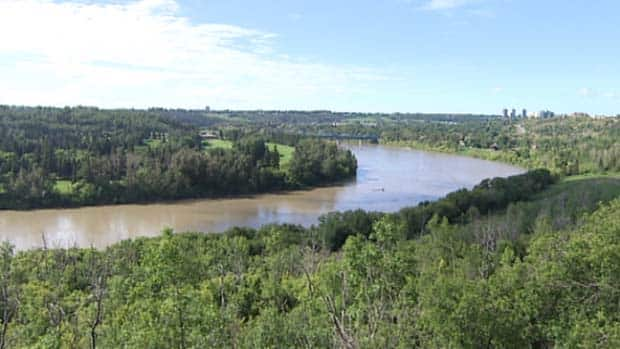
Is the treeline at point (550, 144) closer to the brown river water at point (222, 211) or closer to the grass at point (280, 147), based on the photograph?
the brown river water at point (222, 211)

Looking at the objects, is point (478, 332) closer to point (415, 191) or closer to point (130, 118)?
point (415, 191)

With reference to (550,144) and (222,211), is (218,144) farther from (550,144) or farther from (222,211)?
(550,144)

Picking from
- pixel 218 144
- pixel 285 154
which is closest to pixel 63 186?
pixel 218 144

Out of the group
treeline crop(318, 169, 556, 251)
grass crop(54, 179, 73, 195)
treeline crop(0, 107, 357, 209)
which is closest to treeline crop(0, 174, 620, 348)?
→ treeline crop(318, 169, 556, 251)

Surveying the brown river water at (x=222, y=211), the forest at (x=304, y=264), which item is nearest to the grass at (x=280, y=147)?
the forest at (x=304, y=264)

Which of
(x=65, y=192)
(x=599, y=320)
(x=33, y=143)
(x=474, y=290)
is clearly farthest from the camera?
(x=33, y=143)

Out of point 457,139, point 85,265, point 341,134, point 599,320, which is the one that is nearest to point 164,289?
point 599,320
